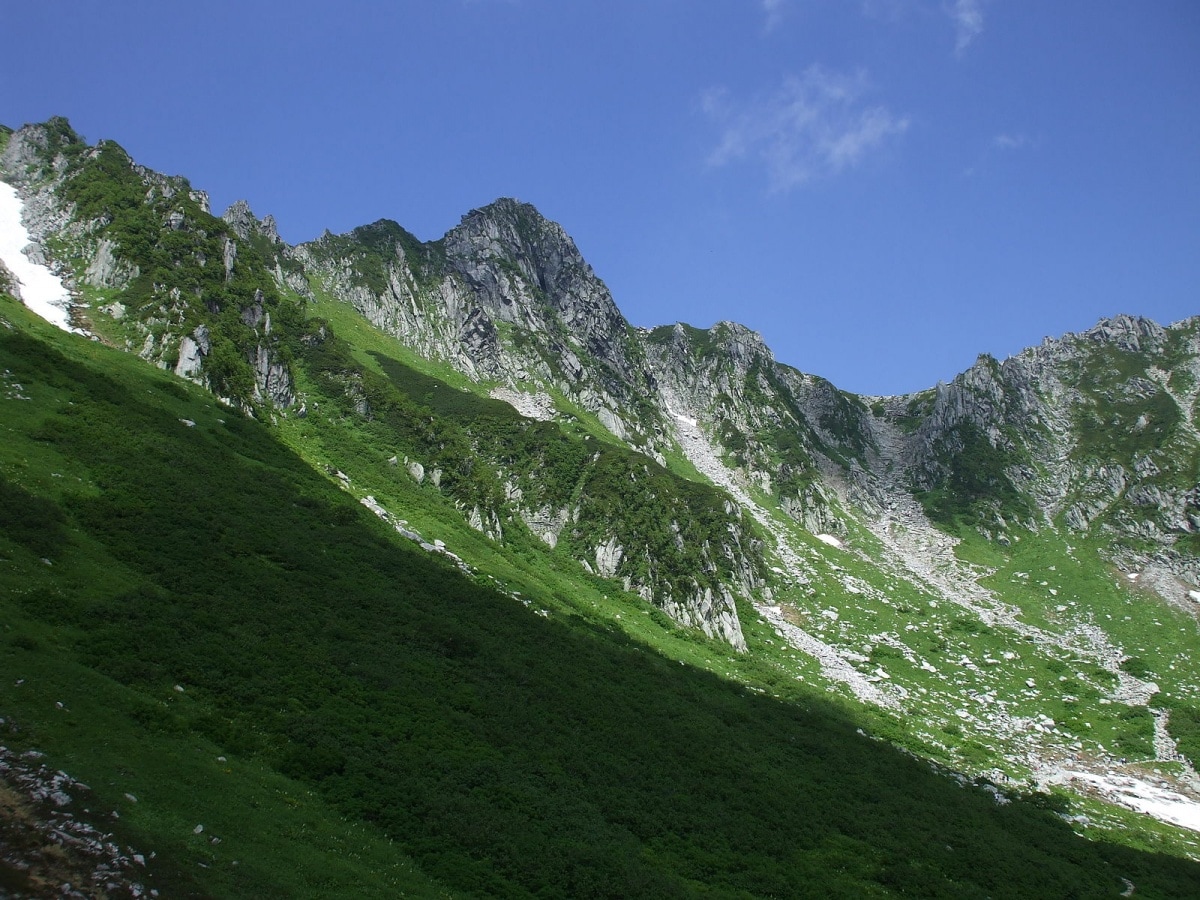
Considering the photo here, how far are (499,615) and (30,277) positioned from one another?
5572 centimetres

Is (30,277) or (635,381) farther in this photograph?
(635,381)

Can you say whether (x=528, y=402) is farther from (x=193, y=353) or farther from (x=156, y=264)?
(x=193, y=353)

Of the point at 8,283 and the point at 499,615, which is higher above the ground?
the point at 8,283

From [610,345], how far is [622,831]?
142m

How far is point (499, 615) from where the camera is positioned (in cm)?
4019

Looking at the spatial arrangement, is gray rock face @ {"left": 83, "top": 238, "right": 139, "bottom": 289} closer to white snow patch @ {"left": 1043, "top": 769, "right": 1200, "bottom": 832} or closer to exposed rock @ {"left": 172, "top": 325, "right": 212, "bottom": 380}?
exposed rock @ {"left": 172, "top": 325, "right": 212, "bottom": 380}

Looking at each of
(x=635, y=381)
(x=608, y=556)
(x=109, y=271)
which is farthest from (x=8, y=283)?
(x=635, y=381)

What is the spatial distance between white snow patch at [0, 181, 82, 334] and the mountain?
4.31ft

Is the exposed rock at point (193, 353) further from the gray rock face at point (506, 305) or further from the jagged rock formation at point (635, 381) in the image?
the gray rock face at point (506, 305)

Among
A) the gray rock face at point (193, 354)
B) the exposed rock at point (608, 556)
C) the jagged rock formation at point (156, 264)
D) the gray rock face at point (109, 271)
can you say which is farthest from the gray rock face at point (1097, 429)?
the gray rock face at point (109, 271)

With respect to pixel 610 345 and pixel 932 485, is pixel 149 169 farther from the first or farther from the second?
pixel 932 485

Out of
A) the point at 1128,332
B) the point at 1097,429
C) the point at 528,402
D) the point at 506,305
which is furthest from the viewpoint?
the point at 1128,332

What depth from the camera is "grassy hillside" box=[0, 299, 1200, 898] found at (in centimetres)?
1764

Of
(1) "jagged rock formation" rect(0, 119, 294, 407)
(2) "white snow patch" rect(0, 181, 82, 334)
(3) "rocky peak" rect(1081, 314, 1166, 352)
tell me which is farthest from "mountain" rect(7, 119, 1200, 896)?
(3) "rocky peak" rect(1081, 314, 1166, 352)
